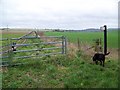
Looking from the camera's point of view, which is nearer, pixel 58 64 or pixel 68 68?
pixel 68 68

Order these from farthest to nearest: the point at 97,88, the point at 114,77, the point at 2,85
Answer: the point at 114,77 → the point at 2,85 → the point at 97,88

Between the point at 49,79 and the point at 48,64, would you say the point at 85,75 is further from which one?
the point at 48,64

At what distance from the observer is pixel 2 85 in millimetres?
8125

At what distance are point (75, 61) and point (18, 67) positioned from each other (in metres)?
2.32

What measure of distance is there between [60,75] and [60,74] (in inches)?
4.7

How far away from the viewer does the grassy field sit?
8.09 meters

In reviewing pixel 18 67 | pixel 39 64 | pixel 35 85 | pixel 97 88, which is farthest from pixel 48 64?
pixel 97 88

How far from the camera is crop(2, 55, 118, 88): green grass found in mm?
8083

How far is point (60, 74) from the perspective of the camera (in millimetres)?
9391

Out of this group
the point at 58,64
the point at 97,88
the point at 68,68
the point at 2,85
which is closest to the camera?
the point at 97,88

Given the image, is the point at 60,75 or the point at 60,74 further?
the point at 60,74

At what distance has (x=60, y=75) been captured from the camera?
9.27m

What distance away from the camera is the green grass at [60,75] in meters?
8.08

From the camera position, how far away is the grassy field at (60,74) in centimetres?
809
